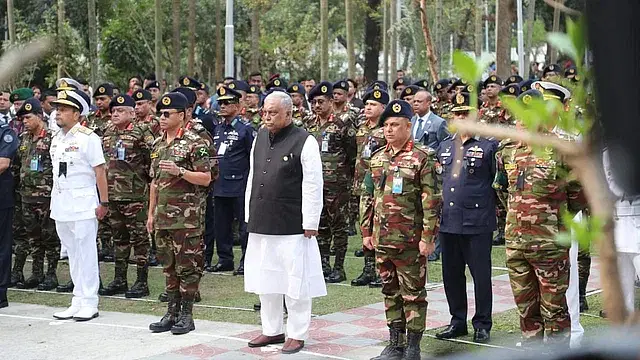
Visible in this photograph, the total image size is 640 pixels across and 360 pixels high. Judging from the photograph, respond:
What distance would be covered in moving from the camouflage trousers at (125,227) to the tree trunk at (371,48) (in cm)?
1990

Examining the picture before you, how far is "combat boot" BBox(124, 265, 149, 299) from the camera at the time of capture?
9.41 m

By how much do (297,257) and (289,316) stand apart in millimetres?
459

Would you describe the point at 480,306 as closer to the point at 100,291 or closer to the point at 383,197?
the point at 383,197

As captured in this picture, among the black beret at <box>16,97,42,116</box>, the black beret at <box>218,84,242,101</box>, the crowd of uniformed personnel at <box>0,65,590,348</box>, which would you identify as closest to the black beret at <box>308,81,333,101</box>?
the crowd of uniformed personnel at <box>0,65,590,348</box>

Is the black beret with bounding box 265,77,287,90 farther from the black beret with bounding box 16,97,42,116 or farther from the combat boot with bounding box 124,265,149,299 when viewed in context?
the combat boot with bounding box 124,265,149,299

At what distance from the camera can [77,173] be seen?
27.6 ft

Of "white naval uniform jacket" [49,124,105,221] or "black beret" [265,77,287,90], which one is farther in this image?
"black beret" [265,77,287,90]

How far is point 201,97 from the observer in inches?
530

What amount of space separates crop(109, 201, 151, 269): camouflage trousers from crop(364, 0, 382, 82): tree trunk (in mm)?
19896

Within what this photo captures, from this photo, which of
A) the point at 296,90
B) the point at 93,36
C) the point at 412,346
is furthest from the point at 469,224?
the point at 93,36

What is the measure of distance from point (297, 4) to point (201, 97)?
23.4 m

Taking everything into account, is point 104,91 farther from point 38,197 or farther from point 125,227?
point 125,227

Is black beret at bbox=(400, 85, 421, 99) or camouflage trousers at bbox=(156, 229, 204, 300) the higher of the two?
black beret at bbox=(400, 85, 421, 99)

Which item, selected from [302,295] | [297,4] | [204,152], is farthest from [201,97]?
[297,4]
